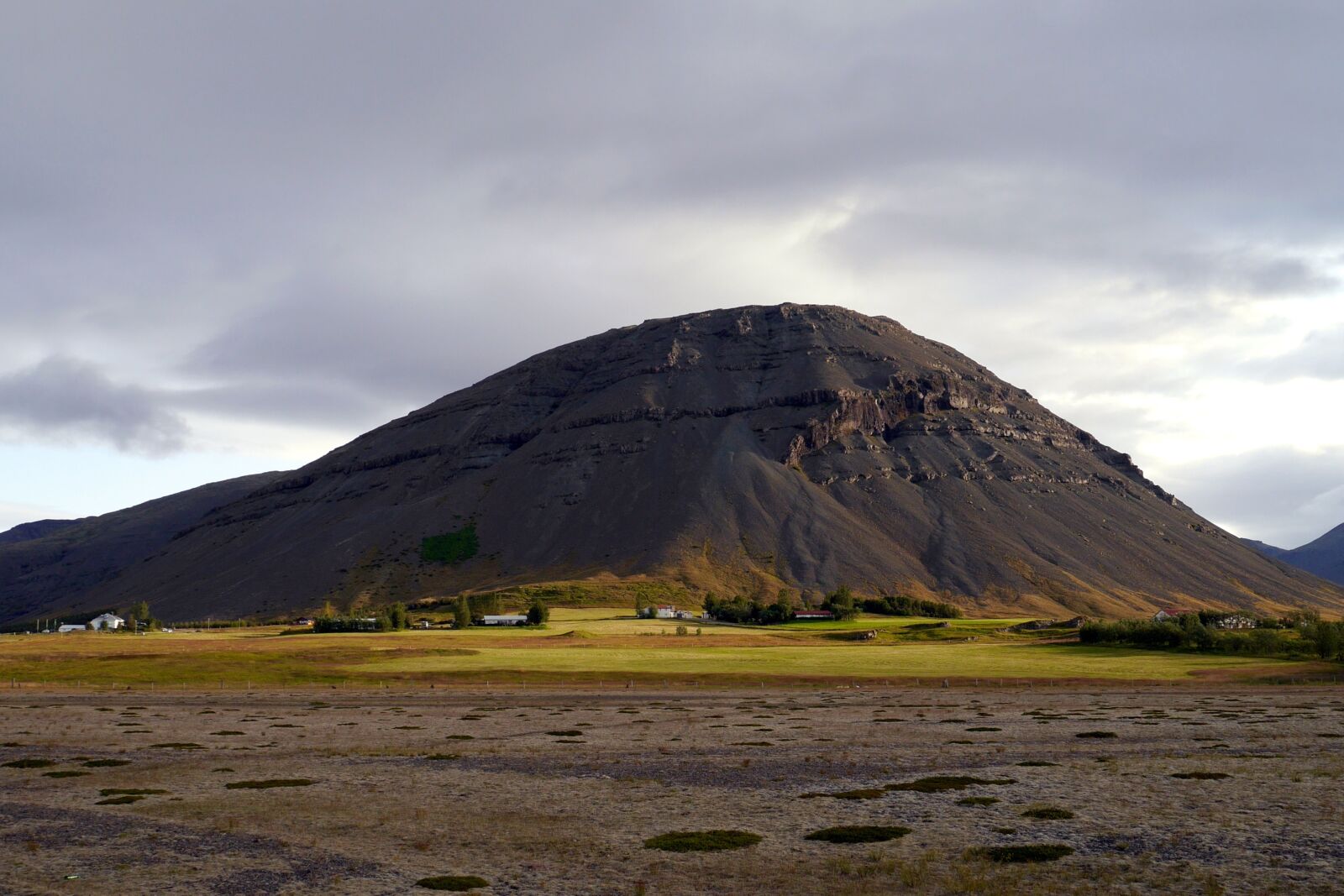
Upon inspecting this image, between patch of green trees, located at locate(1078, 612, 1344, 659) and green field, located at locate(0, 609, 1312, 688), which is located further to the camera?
patch of green trees, located at locate(1078, 612, 1344, 659)

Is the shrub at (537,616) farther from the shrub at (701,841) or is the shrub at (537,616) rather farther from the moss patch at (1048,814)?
the shrub at (701,841)

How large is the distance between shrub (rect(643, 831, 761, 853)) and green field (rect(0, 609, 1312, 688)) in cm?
6440

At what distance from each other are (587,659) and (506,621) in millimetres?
77685

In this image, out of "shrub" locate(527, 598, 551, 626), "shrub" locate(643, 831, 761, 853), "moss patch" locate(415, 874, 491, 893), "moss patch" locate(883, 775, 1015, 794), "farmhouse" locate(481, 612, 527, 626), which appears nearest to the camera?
"moss patch" locate(415, 874, 491, 893)

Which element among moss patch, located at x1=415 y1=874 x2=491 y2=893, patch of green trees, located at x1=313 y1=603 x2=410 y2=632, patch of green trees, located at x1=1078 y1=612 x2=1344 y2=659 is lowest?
patch of green trees, located at x1=1078 y1=612 x2=1344 y2=659

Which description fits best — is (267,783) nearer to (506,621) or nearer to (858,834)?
(858,834)

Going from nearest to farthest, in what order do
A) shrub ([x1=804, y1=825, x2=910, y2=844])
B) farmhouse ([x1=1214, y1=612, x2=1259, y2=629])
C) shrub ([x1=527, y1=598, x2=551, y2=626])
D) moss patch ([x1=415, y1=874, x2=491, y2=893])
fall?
moss patch ([x1=415, y1=874, x2=491, y2=893])
shrub ([x1=804, y1=825, x2=910, y2=844])
farmhouse ([x1=1214, y1=612, x2=1259, y2=629])
shrub ([x1=527, y1=598, x2=551, y2=626])

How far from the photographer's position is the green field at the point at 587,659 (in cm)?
9469

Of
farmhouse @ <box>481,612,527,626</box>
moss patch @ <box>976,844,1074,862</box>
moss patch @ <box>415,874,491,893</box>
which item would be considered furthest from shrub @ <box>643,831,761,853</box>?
farmhouse @ <box>481,612,527,626</box>

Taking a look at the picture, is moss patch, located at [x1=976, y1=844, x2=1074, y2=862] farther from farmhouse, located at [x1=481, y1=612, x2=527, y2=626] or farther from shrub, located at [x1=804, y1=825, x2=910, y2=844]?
farmhouse, located at [x1=481, y1=612, x2=527, y2=626]

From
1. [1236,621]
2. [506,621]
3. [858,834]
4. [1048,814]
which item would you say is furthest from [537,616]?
[858,834]

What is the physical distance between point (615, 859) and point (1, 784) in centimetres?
2616

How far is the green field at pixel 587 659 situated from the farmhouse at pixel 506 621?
21.0 meters

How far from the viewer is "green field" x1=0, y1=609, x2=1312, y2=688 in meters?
94.7
